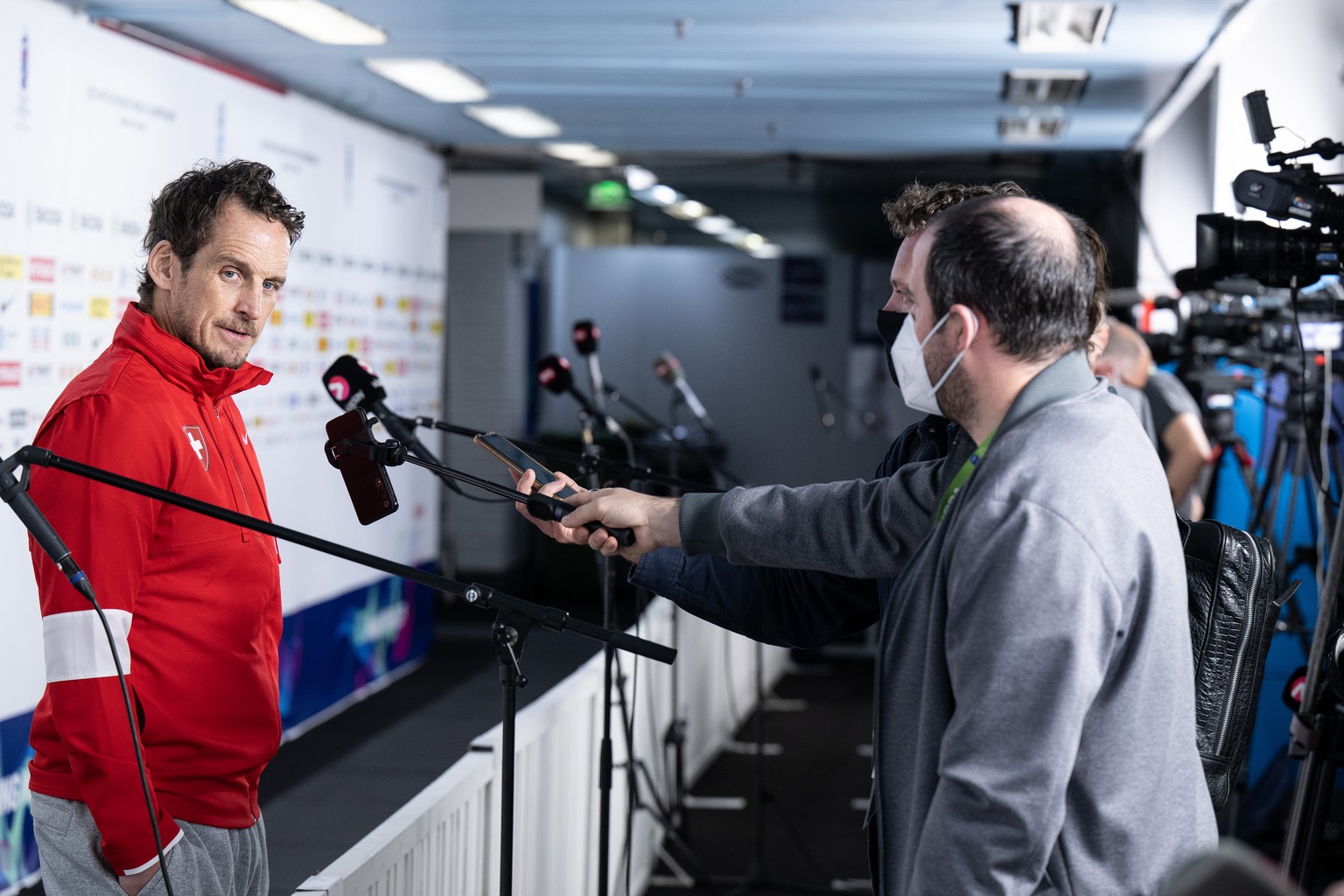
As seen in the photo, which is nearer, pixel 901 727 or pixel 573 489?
pixel 901 727

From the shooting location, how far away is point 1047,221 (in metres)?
1.34

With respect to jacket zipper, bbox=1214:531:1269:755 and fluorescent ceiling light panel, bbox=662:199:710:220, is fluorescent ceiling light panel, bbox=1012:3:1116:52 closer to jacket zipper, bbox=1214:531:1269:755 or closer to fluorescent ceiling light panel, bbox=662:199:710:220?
jacket zipper, bbox=1214:531:1269:755

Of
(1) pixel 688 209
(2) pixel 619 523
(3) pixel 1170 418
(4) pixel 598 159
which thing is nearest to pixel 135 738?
(2) pixel 619 523

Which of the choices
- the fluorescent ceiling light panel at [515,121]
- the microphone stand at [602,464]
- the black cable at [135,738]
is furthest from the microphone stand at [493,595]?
the fluorescent ceiling light panel at [515,121]

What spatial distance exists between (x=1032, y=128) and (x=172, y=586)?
556cm

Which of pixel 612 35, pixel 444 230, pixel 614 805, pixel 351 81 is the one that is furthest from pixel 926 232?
pixel 444 230

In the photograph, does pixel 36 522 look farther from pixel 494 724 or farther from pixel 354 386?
pixel 494 724

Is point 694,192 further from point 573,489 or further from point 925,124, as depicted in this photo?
point 573,489

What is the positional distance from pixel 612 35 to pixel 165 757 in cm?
338

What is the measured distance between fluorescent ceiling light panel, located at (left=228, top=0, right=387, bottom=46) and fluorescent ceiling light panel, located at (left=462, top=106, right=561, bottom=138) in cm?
146

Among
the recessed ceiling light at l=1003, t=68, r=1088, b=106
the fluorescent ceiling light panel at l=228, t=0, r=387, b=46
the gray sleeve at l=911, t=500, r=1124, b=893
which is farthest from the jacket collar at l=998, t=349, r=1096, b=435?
the recessed ceiling light at l=1003, t=68, r=1088, b=106

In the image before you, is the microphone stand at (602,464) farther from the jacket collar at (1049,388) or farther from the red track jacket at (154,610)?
the jacket collar at (1049,388)

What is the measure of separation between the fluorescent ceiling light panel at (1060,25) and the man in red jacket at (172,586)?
2.92m

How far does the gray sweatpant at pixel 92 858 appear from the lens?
5.42 ft
